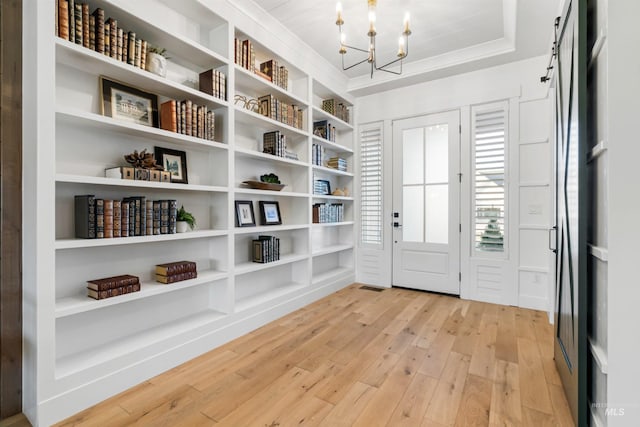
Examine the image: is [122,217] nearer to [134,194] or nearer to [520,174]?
[134,194]

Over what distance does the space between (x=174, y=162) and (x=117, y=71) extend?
71 cm

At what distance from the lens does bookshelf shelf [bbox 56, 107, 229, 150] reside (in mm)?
1723

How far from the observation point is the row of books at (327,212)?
3.91 metres

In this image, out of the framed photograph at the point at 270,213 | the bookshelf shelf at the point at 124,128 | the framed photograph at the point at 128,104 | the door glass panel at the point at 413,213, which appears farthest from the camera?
the door glass panel at the point at 413,213

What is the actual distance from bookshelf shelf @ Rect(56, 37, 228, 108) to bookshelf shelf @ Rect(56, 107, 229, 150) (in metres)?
0.33

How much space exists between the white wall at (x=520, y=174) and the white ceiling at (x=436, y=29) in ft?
0.67

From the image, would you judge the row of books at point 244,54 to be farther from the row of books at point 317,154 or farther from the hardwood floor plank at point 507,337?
the hardwood floor plank at point 507,337

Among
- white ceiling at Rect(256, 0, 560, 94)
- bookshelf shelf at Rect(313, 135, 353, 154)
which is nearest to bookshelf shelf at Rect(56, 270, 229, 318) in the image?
bookshelf shelf at Rect(313, 135, 353, 154)

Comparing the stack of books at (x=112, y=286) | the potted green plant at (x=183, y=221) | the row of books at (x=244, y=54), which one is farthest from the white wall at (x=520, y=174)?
the stack of books at (x=112, y=286)

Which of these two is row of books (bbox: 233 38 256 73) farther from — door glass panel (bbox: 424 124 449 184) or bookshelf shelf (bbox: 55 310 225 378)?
door glass panel (bbox: 424 124 449 184)

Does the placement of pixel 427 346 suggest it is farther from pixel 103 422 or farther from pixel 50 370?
pixel 50 370

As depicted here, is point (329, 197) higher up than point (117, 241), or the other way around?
point (329, 197)

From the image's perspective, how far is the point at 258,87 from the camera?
120 inches

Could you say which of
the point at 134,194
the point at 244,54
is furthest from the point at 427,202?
the point at 134,194
